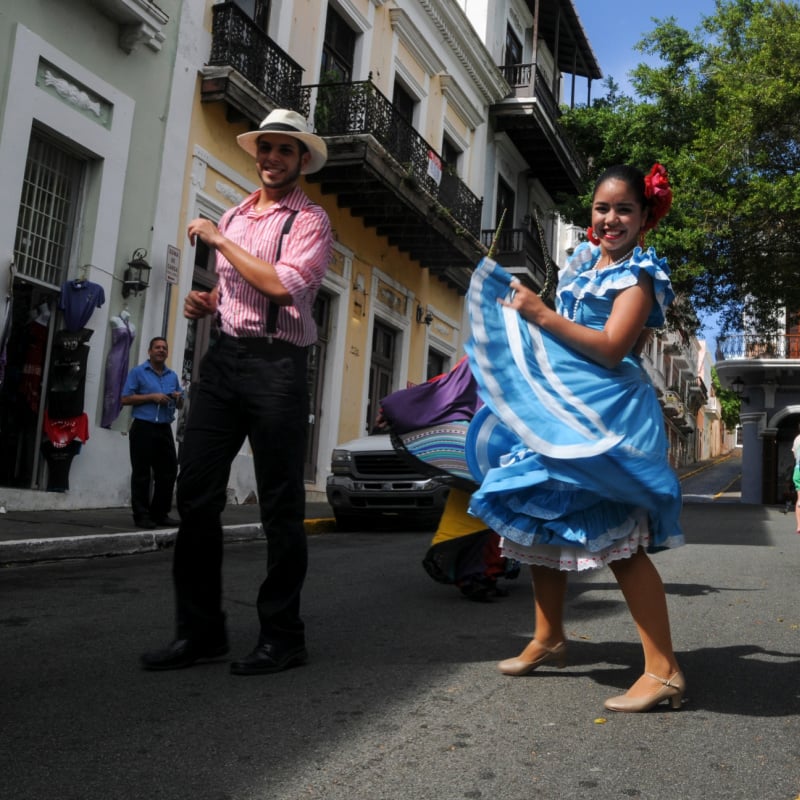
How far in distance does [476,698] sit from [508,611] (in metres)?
2.04

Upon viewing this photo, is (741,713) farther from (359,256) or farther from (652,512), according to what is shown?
(359,256)

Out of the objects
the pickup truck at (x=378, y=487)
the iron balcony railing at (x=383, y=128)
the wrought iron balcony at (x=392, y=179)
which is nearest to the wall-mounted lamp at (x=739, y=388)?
the wrought iron balcony at (x=392, y=179)

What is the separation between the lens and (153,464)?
29.8 ft

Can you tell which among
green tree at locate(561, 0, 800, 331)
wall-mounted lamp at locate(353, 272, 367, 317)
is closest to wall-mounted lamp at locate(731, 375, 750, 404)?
green tree at locate(561, 0, 800, 331)

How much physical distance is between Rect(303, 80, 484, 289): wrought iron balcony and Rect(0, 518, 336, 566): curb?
8144 mm

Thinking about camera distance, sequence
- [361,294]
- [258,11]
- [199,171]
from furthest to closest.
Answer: [361,294] → [258,11] → [199,171]

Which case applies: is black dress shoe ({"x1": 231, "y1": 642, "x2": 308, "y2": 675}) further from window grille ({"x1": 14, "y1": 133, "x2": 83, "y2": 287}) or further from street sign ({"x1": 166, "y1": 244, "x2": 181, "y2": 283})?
street sign ({"x1": 166, "y1": 244, "x2": 181, "y2": 283})

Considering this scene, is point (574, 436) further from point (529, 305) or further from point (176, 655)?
point (176, 655)

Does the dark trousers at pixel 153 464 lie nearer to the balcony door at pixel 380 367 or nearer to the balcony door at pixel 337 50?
the balcony door at pixel 337 50

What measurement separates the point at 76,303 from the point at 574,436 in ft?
27.5

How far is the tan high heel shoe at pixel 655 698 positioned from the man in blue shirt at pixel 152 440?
6.51 meters

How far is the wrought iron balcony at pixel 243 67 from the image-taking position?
505 inches

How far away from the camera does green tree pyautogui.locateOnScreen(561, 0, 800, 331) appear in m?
19.5

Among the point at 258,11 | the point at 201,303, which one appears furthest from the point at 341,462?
the point at 201,303
